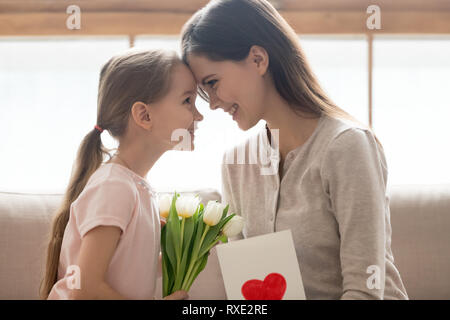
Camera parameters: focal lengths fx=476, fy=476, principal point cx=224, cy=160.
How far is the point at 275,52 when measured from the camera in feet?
4.04

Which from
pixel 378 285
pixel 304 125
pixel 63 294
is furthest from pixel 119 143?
pixel 378 285

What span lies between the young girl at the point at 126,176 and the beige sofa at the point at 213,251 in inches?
21.0

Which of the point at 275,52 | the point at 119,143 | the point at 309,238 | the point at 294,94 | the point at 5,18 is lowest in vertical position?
the point at 309,238

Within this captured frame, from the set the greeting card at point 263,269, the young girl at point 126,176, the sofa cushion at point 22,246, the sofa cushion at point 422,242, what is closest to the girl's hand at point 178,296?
the young girl at point 126,176

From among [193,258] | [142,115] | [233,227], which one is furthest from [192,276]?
[142,115]

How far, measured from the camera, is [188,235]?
113 cm

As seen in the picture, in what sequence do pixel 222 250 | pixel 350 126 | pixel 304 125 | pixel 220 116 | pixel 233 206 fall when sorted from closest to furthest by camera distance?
pixel 222 250 → pixel 350 126 → pixel 304 125 → pixel 233 206 → pixel 220 116

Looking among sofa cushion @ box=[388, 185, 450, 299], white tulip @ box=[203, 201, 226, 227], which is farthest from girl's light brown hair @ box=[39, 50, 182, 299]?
sofa cushion @ box=[388, 185, 450, 299]

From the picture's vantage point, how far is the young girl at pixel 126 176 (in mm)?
1061

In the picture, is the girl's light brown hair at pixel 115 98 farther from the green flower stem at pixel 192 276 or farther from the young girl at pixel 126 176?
the green flower stem at pixel 192 276

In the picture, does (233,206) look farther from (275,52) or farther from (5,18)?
(5,18)

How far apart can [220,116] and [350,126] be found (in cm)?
115

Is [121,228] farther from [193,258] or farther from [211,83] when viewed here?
[211,83]

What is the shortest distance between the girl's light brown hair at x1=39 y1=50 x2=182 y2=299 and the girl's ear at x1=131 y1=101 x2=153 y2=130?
0.02m
